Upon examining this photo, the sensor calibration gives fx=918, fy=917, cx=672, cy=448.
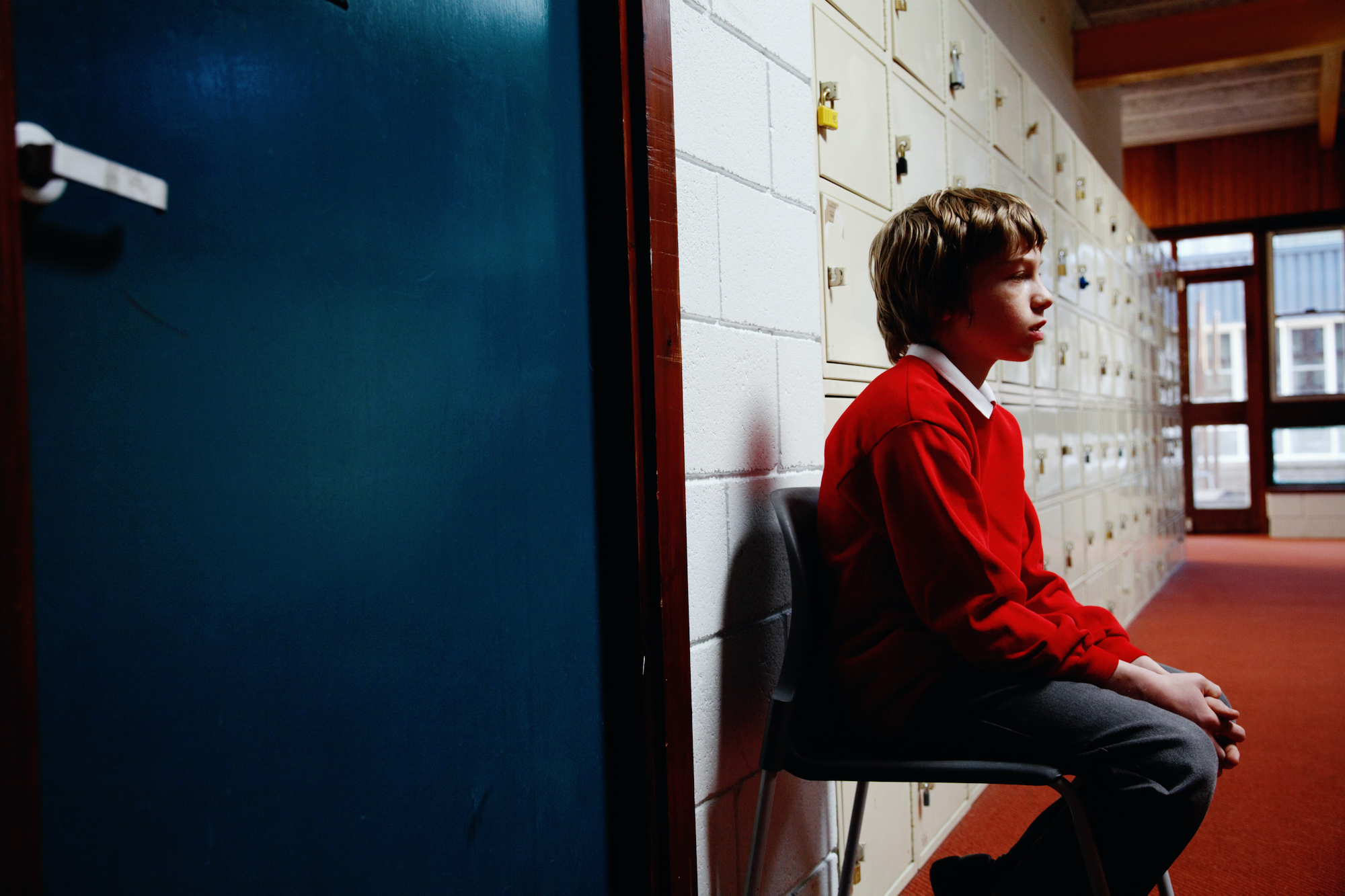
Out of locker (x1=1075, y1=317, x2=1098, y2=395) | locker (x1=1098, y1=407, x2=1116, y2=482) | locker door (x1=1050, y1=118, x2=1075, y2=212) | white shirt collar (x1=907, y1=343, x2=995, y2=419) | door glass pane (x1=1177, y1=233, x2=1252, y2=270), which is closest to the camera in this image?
white shirt collar (x1=907, y1=343, x2=995, y2=419)

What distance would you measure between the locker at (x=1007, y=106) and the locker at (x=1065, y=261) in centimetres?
54

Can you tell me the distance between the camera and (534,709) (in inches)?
39.0

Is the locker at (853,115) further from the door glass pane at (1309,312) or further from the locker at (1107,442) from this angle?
the door glass pane at (1309,312)

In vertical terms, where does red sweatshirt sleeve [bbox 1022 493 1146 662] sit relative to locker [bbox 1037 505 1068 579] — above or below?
above

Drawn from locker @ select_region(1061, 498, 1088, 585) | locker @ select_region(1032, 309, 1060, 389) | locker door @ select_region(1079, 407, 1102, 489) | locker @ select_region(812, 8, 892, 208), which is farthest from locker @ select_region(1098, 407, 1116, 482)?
locker @ select_region(812, 8, 892, 208)

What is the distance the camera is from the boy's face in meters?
1.32

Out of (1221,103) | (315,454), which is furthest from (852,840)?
(1221,103)

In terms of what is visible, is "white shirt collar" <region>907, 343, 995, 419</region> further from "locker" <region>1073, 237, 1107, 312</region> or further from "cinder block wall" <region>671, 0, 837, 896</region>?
"locker" <region>1073, 237, 1107, 312</region>

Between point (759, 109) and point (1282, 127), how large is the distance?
9.20 m

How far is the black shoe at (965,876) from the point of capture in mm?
1315

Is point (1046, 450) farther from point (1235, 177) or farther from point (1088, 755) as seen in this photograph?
point (1235, 177)

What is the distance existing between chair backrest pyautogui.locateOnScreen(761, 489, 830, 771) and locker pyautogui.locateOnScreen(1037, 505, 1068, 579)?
5.74 feet

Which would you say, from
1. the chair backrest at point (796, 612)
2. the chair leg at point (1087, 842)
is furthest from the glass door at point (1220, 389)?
the chair leg at point (1087, 842)

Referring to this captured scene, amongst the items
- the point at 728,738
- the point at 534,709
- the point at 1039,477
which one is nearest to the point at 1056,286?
the point at 1039,477
